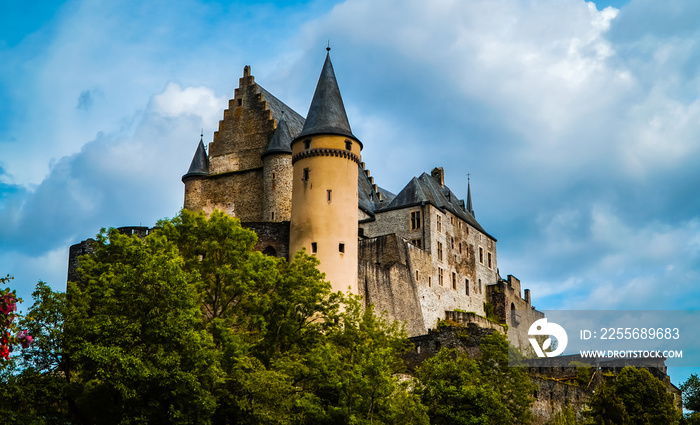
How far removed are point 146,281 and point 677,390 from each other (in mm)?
53739

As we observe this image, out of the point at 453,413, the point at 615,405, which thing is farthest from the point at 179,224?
the point at 615,405

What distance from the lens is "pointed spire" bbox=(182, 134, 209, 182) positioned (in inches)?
2527

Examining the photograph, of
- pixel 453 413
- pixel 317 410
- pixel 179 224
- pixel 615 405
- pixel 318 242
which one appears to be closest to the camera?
pixel 317 410

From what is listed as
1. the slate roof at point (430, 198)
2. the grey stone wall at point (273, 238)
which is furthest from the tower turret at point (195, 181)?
the slate roof at point (430, 198)

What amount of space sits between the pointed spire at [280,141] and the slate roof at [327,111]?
5521 mm

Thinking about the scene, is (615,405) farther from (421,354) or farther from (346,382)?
(346,382)

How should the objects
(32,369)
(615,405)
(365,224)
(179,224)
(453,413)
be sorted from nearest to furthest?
→ (32,369) < (453,413) < (179,224) < (615,405) < (365,224)

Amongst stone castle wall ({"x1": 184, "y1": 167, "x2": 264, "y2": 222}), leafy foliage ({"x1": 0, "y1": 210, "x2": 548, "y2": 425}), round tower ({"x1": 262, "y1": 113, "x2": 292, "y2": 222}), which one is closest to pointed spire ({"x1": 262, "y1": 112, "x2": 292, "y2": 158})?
round tower ({"x1": 262, "y1": 113, "x2": 292, "y2": 222})

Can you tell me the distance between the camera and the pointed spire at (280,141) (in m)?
60.0

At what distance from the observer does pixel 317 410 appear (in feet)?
109

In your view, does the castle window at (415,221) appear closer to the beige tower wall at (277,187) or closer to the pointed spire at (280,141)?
the pointed spire at (280,141)

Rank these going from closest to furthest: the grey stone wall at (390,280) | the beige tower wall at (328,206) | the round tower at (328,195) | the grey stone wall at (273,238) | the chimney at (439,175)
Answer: the beige tower wall at (328,206), the round tower at (328,195), the grey stone wall at (273,238), the grey stone wall at (390,280), the chimney at (439,175)

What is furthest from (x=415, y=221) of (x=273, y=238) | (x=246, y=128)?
(x=273, y=238)

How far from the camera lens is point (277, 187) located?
59094 mm
